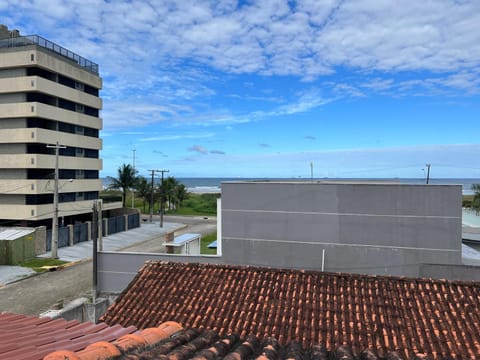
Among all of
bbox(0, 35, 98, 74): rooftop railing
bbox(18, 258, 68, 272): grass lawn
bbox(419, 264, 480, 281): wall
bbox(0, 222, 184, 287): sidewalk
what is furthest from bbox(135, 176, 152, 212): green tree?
bbox(419, 264, 480, 281): wall

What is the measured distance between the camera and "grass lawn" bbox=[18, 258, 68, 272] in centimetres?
2341

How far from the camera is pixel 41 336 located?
4.22 metres

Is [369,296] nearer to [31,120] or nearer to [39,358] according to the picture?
[39,358]

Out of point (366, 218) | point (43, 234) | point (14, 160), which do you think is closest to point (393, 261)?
point (366, 218)

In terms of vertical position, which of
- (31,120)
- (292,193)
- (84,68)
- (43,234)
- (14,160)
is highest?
(84,68)

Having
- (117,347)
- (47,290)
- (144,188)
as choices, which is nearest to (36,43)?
(47,290)

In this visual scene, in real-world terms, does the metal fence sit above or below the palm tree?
below

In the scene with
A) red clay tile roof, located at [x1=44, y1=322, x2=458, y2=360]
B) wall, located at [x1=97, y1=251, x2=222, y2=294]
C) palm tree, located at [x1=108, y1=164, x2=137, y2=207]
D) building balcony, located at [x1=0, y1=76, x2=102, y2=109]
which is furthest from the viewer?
palm tree, located at [x1=108, y1=164, x2=137, y2=207]

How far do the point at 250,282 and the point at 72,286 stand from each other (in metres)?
15.3

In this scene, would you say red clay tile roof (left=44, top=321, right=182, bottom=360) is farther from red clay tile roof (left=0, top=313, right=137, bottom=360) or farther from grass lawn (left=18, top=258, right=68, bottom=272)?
grass lawn (left=18, top=258, right=68, bottom=272)

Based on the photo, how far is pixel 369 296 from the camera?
7938 millimetres

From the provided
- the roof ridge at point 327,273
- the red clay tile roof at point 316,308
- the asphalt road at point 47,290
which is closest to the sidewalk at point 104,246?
the asphalt road at point 47,290

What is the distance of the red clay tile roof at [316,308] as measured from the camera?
6535mm

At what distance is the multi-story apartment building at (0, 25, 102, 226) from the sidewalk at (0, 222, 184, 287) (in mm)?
4628
